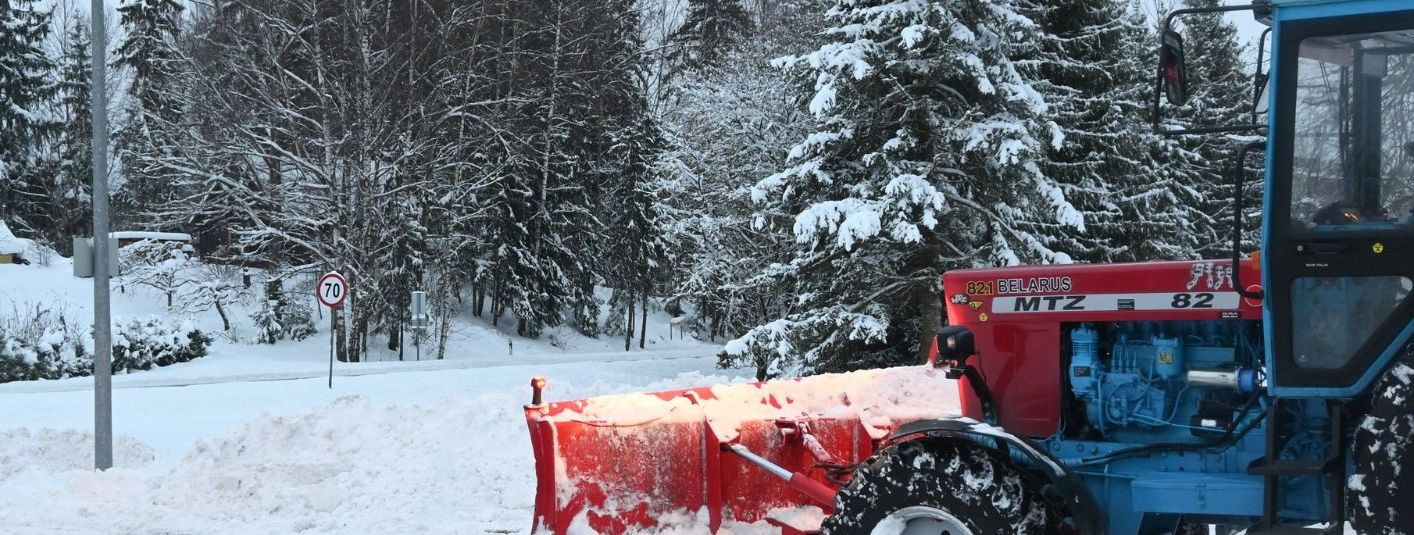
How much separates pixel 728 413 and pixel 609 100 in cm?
3015

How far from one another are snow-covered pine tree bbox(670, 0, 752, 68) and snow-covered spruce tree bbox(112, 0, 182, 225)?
1576 centimetres

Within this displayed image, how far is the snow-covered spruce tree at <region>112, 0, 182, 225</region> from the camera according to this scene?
29.0m

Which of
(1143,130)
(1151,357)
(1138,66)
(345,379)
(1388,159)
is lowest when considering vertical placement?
(345,379)

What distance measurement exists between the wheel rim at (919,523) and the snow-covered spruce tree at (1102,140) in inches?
622

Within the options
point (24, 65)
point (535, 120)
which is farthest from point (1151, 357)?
point (24, 65)

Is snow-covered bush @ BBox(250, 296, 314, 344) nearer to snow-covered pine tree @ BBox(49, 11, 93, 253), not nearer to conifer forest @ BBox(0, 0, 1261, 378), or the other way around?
conifer forest @ BBox(0, 0, 1261, 378)

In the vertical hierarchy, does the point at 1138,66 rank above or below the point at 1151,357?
above

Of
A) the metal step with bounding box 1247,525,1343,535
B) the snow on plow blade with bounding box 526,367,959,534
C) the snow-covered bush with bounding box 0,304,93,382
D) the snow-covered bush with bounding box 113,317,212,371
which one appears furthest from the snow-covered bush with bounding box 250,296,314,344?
the metal step with bounding box 1247,525,1343,535

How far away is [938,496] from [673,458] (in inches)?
81.6

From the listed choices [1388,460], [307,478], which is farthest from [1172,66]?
[307,478]

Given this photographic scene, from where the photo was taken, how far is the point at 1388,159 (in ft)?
14.7

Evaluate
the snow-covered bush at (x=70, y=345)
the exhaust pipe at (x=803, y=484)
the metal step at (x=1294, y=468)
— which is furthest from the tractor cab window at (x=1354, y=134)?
the snow-covered bush at (x=70, y=345)

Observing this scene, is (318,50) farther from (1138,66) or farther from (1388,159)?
(1388,159)

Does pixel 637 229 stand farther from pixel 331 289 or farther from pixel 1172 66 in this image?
pixel 1172 66
